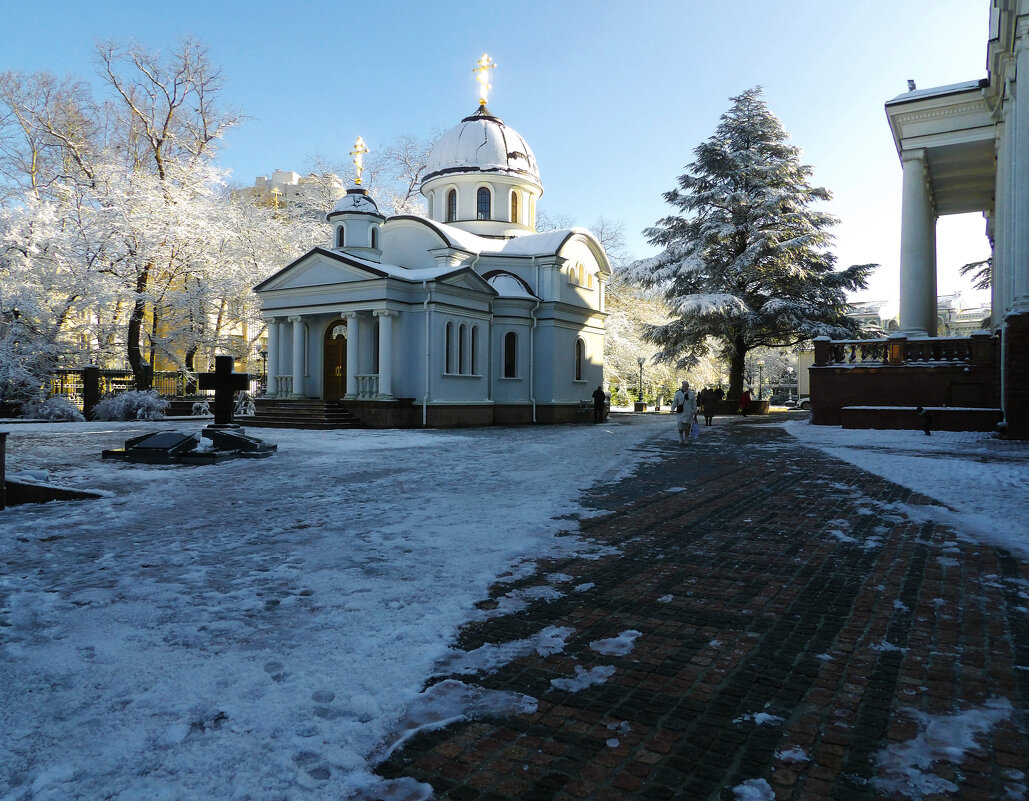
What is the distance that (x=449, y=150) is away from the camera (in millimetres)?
34219

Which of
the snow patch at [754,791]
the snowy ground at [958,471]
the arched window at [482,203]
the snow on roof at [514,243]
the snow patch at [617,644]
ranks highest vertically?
the arched window at [482,203]

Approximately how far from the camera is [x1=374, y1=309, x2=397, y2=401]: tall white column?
24531 mm

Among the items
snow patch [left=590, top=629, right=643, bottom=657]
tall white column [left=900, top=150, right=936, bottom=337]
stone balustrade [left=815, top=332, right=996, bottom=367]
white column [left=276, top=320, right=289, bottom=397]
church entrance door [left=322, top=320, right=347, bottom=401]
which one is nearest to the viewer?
snow patch [left=590, top=629, right=643, bottom=657]

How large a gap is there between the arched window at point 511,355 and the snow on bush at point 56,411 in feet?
55.3

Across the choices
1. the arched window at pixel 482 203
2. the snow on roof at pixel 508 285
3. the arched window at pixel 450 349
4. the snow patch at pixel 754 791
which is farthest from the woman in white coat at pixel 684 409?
the arched window at pixel 482 203

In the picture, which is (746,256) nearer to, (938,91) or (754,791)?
(938,91)

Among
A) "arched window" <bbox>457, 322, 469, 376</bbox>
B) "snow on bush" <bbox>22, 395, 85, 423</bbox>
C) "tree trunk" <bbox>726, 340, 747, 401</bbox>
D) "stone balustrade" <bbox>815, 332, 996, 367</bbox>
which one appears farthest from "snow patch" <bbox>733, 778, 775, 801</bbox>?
"tree trunk" <bbox>726, 340, 747, 401</bbox>

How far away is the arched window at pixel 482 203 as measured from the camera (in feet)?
111

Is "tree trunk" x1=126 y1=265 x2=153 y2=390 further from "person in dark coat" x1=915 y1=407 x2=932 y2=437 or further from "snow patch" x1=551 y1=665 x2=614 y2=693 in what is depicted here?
"snow patch" x1=551 y1=665 x2=614 y2=693

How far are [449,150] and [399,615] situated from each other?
33109mm

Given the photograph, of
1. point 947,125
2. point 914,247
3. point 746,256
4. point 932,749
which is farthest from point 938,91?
point 932,749

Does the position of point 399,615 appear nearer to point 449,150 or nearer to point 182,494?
point 182,494

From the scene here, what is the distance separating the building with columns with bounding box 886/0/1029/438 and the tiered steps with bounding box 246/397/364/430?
19.0 m

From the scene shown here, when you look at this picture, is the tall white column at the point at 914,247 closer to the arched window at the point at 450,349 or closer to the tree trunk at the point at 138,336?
the arched window at the point at 450,349
